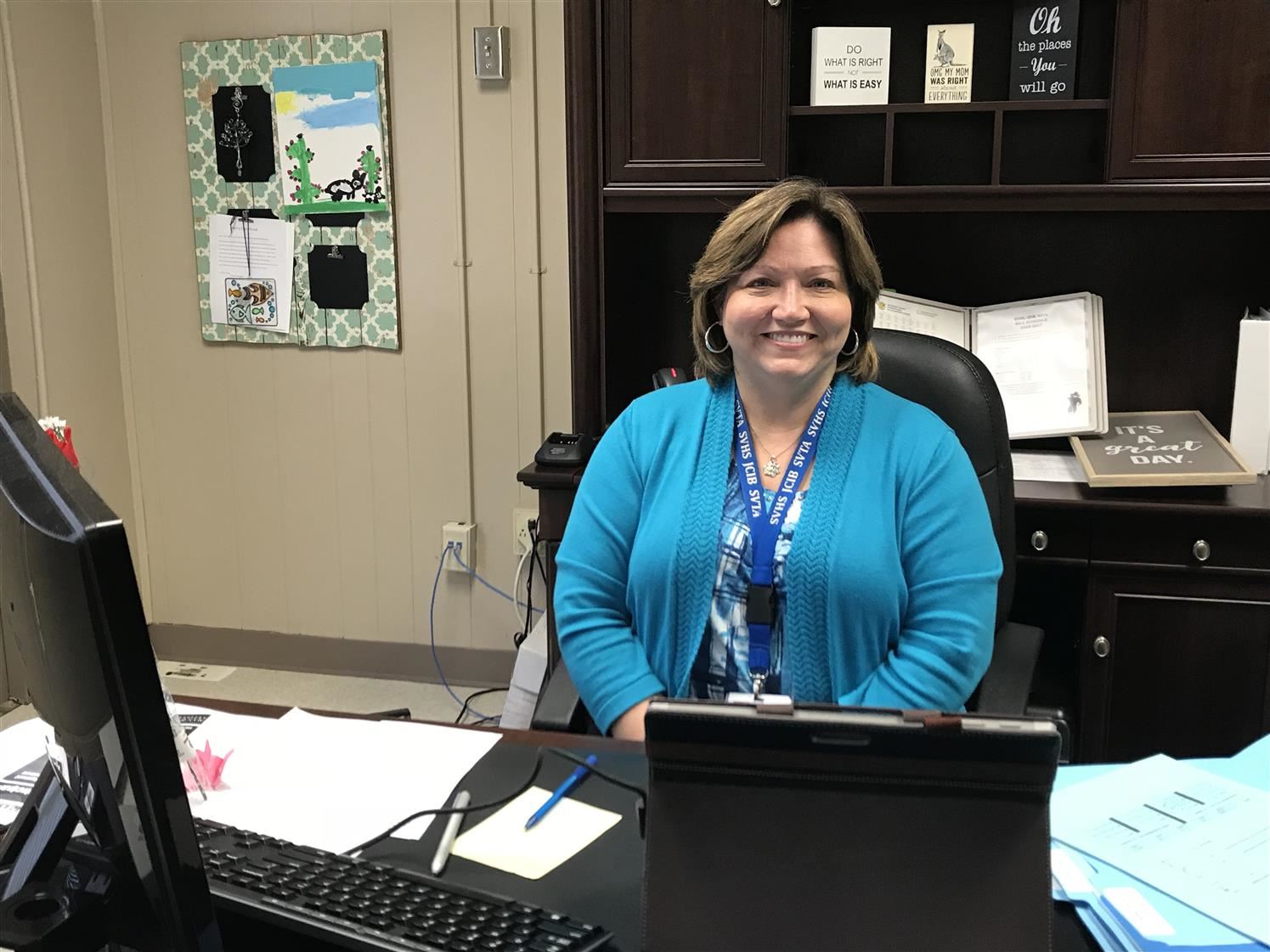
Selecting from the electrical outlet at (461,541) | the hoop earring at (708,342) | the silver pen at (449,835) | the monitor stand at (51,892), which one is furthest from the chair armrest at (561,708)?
the electrical outlet at (461,541)

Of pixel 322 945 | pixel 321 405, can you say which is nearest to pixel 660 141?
pixel 321 405

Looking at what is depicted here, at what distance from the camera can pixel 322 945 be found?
3.19ft

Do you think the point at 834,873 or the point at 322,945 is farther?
the point at 322,945

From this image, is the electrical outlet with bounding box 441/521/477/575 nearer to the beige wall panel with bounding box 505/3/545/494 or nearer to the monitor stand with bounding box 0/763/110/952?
the beige wall panel with bounding box 505/3/545/494

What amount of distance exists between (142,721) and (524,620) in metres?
2.61

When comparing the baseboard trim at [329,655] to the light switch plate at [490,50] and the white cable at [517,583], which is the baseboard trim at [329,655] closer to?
the white cable at [517,583]

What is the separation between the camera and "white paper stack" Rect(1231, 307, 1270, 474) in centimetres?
240

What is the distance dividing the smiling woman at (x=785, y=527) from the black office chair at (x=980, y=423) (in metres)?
0.13

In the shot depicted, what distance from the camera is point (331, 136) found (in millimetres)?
3055

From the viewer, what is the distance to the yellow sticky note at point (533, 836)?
108 cm

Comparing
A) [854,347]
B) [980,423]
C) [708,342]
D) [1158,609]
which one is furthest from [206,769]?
[1158,609]

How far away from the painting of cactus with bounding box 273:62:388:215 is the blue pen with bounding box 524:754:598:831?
2170 millimetres

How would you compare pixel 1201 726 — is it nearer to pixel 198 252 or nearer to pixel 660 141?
pixel 660 141

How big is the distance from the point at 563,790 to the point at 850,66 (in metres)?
1.78
